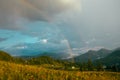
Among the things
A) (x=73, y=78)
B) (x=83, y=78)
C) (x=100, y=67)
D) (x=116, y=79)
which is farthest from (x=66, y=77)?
(x=100, y=67)

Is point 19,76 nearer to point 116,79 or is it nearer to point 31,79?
point 31,79

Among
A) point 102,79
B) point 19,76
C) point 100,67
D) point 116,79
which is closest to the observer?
point 19,76

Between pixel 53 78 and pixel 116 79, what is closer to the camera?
pixel 53 78

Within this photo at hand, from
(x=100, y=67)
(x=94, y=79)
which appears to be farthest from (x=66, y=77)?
(x=100, y=67)

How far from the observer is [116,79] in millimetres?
14773

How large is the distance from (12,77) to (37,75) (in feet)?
5.00

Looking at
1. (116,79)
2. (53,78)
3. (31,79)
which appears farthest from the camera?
(116,79)

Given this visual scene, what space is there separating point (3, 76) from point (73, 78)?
3.83m

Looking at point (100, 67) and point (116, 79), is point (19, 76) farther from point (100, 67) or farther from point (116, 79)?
point (100, 67)

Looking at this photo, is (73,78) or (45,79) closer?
(45,79)

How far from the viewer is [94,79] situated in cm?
1313

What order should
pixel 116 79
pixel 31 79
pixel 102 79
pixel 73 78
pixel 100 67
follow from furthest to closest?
pixel 100 67, pixel 116 79, pixel 102 79, pixel 73 78, pixel 31 79

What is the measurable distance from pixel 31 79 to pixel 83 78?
410cm

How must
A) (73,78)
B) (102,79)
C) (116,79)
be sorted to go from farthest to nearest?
(116,79), (102,79), (73,78)
